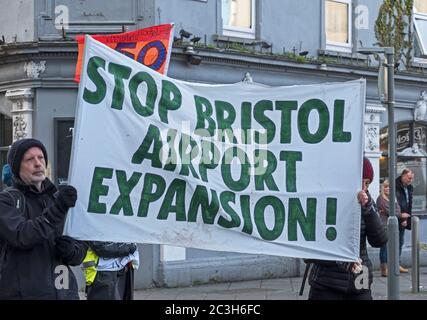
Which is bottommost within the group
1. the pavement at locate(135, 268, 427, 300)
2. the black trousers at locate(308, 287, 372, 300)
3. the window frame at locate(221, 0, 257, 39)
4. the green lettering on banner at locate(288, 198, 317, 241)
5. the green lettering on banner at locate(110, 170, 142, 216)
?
the pavement at locate(135, 268, 427, 300)

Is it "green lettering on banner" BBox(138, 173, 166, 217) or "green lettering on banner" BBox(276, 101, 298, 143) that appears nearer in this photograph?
"green lettering on banner" BBox(138, 173, 166, 217)

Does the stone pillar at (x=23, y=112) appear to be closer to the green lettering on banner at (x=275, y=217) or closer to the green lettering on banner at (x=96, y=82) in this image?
the green lettering on banner at (x=96, y=82)

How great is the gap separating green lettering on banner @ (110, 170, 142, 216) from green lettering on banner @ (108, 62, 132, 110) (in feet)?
1.52

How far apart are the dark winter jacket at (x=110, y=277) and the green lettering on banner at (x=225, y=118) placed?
5.89 ft

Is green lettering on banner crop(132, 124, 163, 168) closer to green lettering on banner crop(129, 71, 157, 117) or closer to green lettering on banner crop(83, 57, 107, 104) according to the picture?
green lettering on banner crop(129, 71, 157, 117)

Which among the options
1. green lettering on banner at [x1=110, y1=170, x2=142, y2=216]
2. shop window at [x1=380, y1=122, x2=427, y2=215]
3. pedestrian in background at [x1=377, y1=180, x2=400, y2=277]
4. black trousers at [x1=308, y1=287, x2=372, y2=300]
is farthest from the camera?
shop window at [x1=380, y1=122, x2=427, y2=215]

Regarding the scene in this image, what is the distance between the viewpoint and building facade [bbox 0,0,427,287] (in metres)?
14.5

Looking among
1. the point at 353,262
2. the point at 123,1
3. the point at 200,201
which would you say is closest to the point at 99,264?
the point at 200,201

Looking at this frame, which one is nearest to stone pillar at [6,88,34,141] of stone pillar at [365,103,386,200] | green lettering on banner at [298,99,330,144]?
stone pillar at [365,103,386,200]

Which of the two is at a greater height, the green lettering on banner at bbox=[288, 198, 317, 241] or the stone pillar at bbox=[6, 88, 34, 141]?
the stone pillar at bbox=[6, 88, 34, 141]

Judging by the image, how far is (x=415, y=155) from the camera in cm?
1914

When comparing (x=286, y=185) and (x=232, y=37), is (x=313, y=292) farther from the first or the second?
(x=232, y=37)

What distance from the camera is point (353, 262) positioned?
672cm
